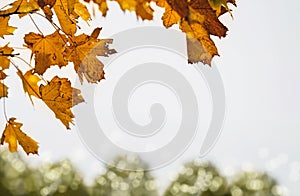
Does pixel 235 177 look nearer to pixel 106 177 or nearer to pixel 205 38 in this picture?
pixel 106 177

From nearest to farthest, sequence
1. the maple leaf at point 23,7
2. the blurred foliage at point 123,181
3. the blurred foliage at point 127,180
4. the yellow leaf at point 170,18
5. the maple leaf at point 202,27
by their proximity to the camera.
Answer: the maple leaf at point 202,27, the yellow leaf at point 170,18, the maple leaf at point 23,7, the blurred foliage at point 123,181, the blurred foliage at point 127,180

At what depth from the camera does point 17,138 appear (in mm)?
1428

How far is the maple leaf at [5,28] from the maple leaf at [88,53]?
144 mm

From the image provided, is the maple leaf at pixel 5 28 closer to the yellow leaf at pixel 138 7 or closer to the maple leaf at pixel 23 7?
the maple leaf at pixel 23 7

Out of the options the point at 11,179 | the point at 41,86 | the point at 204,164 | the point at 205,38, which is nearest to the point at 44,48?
the point at 41,86

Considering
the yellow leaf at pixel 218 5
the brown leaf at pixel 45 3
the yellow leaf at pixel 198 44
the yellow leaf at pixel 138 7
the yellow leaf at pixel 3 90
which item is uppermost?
the yellow leaf at pixel 218 5

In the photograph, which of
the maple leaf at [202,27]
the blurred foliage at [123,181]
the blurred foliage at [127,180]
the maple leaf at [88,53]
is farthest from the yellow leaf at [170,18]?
the blurred foliage at [127,180]

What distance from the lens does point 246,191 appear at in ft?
63.3

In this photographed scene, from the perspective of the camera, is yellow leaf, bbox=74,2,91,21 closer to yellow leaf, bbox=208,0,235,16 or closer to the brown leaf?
the brown leaf

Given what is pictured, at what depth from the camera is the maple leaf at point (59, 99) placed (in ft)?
4.42

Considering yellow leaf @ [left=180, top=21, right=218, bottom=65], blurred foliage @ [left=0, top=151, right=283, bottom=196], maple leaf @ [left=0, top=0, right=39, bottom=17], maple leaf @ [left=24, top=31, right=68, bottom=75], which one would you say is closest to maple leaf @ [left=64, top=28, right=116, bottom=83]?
maple leaf @ [left=24, top=31, right=68, bottom=75]

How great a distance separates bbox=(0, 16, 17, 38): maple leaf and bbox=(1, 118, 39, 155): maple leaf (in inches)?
8.8

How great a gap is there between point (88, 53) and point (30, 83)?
165 millimetres

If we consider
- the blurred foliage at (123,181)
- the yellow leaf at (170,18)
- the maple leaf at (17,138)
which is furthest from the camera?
the blurred foliage at (123,181)
